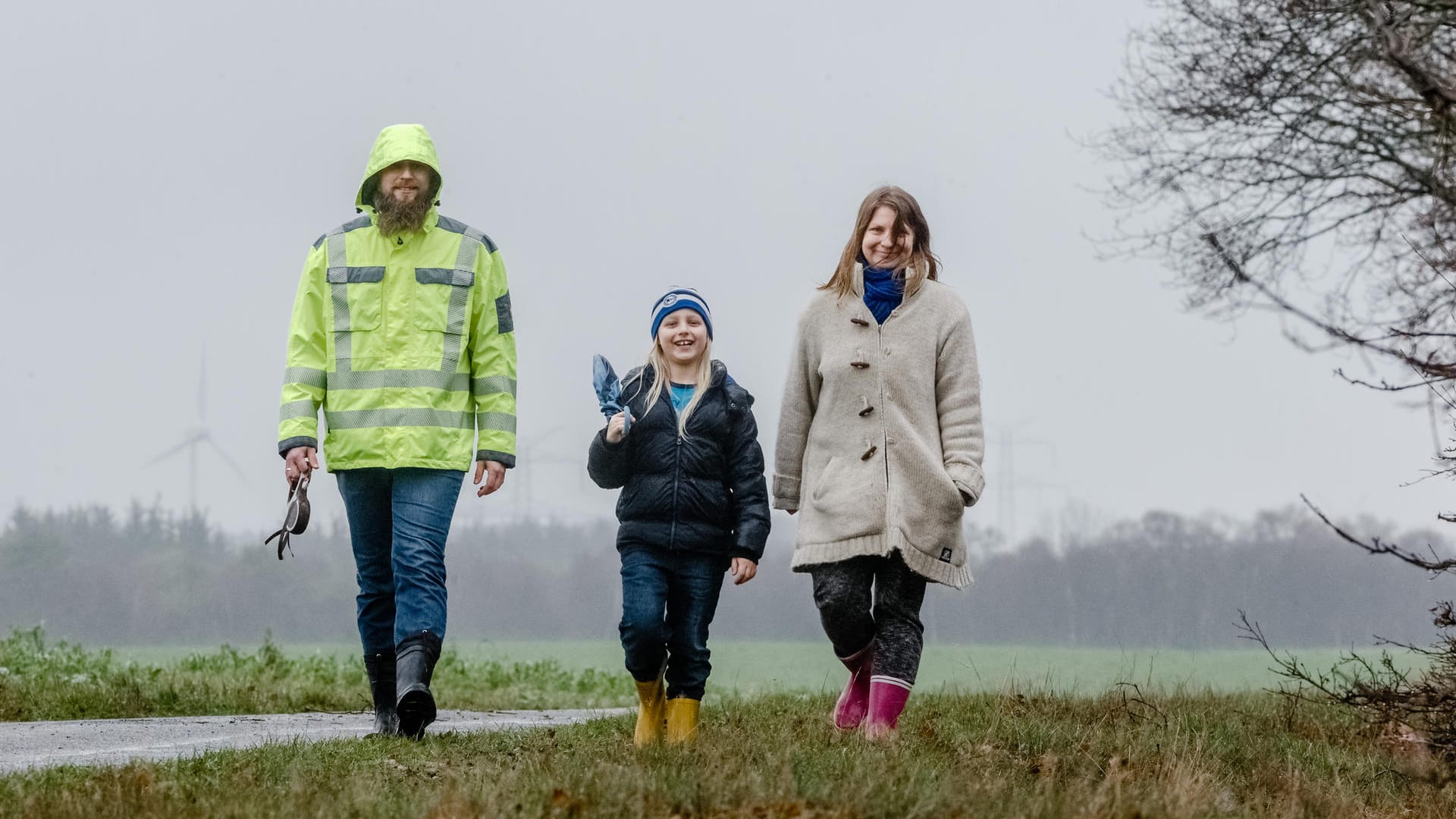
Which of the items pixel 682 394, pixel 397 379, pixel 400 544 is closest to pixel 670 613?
pixel 682 394

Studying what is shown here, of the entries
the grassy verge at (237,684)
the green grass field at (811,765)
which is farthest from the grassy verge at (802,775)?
the grassy verge at (237,684)

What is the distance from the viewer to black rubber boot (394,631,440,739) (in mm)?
5996

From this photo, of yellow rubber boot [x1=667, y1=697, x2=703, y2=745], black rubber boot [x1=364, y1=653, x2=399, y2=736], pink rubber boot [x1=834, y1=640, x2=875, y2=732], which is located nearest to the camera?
yellow rubber boot [x1=667, y1=697, x2=703, y2=745]

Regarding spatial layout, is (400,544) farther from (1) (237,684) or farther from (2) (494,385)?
(1) (237,684)

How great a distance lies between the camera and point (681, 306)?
573cm

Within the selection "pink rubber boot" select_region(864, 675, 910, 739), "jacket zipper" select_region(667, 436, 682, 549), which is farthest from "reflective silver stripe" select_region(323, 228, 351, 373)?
"pink rubber boot" select_region(864, 675, 910, 739)

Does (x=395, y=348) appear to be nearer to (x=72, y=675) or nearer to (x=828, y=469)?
(x=828, y=469)

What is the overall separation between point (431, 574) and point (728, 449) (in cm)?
147

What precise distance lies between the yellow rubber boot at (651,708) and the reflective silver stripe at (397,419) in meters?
1.38

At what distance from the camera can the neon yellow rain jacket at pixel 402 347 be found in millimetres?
6191

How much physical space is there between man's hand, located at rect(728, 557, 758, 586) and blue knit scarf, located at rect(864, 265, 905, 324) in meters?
1.07

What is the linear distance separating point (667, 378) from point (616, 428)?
35 cm

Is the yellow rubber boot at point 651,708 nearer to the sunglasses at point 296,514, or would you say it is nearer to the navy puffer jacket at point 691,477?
the navy puffer jacket at point 691,477

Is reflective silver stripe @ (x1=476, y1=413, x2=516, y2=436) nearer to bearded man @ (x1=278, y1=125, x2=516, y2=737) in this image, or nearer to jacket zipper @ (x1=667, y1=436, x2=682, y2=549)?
bearded man @ (x1=278, y1=125, x2=516, y2=737)
